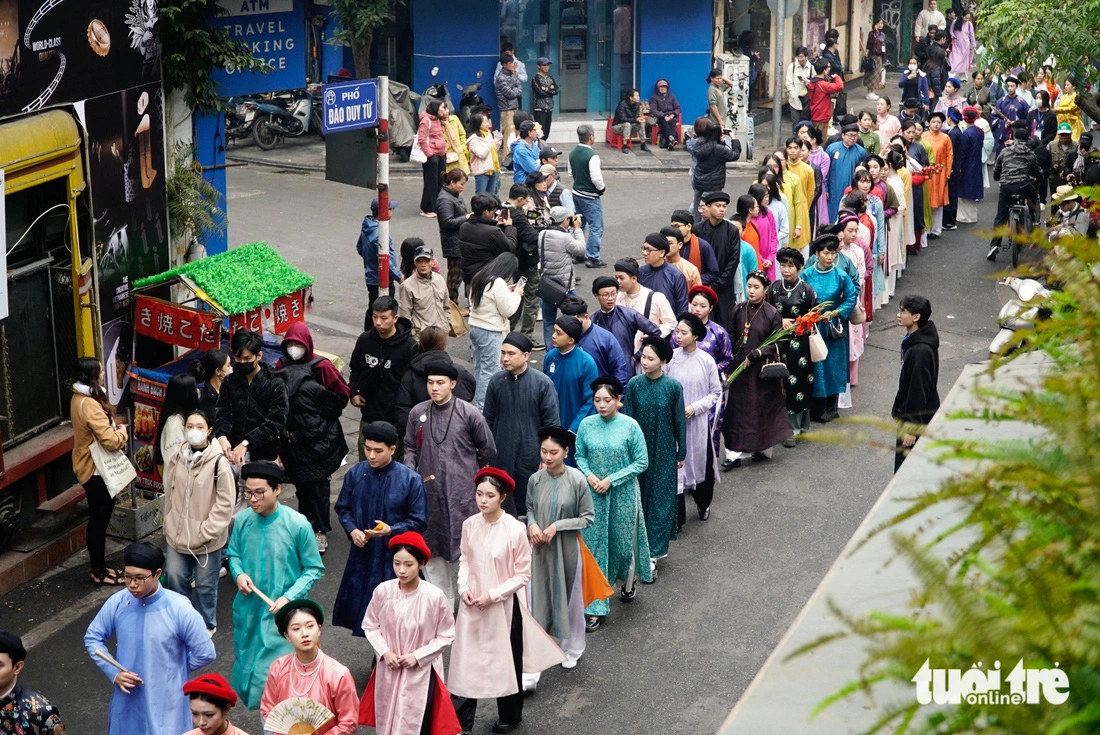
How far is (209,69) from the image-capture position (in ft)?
36.5

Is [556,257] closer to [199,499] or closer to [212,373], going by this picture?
[212,373]

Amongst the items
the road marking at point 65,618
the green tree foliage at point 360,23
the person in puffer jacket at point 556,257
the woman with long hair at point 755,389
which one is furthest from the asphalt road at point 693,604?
the green tree foliage at point 360,23

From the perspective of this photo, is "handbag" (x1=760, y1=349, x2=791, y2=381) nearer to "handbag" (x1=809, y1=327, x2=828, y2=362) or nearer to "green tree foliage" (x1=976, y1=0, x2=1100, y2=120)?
"handbag" (x1=809, y1=327, x2=828, y2=362)

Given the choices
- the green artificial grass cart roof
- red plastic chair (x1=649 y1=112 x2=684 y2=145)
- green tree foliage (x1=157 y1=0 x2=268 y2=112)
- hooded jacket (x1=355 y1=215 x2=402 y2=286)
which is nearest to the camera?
the green artificial grass cart roof

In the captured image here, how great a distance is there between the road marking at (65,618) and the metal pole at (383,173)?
12.5 ft

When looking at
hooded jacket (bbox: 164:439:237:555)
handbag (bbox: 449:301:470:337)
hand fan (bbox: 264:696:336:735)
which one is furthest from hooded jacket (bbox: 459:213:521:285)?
hand fan (bbox: 264:696:336:735)

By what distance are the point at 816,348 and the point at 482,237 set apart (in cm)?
Answer: 315

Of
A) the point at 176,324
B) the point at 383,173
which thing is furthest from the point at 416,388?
the point at 383,173

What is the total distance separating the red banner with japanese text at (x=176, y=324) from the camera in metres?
9.74

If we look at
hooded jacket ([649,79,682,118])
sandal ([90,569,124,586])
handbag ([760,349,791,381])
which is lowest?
sandal ([90,569,124,586])

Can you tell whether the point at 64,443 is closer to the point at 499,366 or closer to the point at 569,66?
the point at 499,366

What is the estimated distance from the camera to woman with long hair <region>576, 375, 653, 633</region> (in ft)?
27.3

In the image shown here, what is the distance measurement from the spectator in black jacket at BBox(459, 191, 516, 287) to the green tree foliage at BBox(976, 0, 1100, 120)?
5.23 metres

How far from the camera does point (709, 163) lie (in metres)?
16.4
